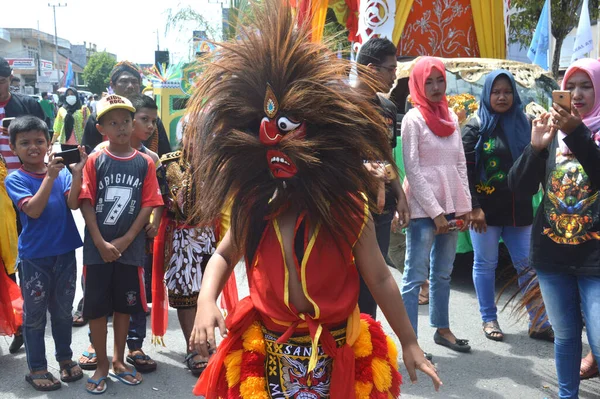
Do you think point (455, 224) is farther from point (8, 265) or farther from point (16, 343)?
point (16, 343)

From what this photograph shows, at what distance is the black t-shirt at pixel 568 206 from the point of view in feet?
9.94

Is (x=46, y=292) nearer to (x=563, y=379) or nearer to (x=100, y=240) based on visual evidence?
(x=100, y=240)

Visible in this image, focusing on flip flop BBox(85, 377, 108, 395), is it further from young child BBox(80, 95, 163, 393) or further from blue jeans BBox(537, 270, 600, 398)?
blue jeans BBox(537, 270, 600, 398)

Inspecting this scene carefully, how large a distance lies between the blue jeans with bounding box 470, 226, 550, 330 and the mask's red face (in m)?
2.75

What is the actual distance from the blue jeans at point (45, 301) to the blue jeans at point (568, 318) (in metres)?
2.76

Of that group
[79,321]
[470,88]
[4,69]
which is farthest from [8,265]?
[470,88]

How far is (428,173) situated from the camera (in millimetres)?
4117

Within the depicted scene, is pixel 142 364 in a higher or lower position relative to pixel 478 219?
lower

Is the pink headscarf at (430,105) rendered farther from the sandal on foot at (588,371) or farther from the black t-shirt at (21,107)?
the black t-shirt at (21,107)

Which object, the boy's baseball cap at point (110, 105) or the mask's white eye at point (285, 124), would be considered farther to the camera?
the boy's baseball cap at point (110, 105)

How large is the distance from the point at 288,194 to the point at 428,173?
2110mm

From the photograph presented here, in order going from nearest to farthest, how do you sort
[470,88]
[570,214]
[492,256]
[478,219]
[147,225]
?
[570,214] → [147,225] → [478,219] → [492,256] → [470,88]

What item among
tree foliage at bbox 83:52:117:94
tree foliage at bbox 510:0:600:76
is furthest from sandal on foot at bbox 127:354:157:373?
tree foliage at bbox 83:52:117:94

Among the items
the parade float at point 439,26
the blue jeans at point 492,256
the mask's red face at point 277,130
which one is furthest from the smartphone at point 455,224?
the parade float at point 439,26
